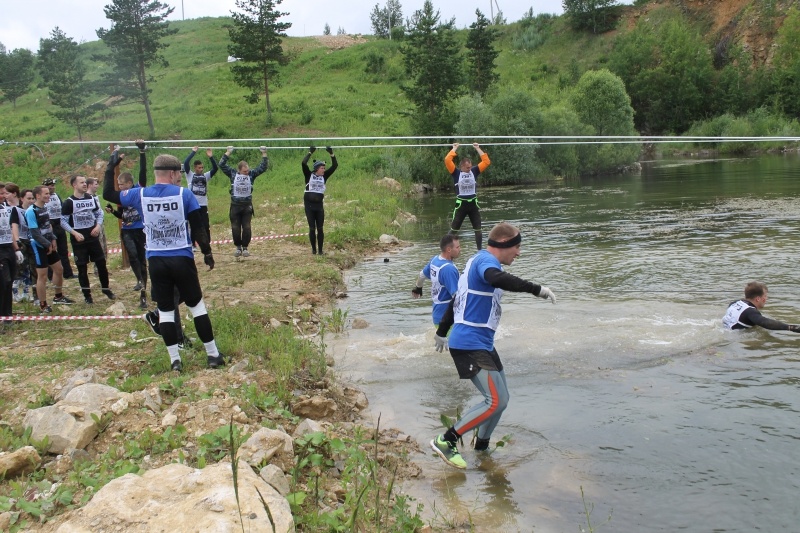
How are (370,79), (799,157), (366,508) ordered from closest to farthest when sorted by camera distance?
(366,508)
(799,157)
(370,79)

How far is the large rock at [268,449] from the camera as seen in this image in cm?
476

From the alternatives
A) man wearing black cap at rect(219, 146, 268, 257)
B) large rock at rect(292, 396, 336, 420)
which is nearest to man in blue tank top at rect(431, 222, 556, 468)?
large rock at rect(292, 396, 336, 420)

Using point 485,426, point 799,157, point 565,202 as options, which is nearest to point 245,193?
point 485,426

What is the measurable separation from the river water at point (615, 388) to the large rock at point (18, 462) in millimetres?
2765

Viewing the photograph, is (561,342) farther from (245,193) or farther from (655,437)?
(245,193)

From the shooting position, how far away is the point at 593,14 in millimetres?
78938

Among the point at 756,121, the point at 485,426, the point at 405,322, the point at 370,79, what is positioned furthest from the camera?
the point at 370,79

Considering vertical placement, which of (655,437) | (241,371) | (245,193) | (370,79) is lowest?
(655,437)

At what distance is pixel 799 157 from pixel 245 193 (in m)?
38.8

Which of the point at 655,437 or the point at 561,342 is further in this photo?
the point at 561,342

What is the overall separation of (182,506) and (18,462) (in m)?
1.74

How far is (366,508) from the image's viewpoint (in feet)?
14.8

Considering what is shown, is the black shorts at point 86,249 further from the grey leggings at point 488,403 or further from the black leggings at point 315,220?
the grey leggings at point 488,403

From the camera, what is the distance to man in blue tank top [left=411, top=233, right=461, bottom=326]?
7371 millimetres
